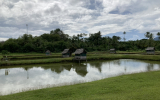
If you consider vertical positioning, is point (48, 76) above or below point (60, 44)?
below

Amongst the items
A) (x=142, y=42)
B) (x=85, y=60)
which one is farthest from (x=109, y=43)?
(x=85, y=60)

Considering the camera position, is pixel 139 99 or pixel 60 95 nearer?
pixel 139 99

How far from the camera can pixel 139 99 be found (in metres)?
7.22

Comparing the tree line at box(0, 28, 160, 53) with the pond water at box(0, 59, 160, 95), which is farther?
the tree line at box(0, 28, 160, 53)

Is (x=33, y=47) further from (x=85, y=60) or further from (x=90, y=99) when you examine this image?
(x=90, y=99)

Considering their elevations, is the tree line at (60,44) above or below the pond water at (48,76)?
above

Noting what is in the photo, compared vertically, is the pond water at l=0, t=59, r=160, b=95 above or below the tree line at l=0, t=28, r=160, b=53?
below

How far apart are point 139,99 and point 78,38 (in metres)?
79.6

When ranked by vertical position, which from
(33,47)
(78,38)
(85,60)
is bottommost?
(85,60)

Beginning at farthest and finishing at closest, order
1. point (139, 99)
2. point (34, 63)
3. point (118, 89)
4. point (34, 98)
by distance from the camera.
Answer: point (34, 63), point (118, 89), point (34, 98), point (139, 99)

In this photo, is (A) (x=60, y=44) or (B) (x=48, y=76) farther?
(A) (x=60, y=44)

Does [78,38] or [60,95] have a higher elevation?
[78,38]

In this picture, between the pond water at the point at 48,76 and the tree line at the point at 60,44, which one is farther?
the tree line at the point at 60,44

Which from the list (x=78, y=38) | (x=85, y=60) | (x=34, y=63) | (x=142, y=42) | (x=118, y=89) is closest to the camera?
(x=118, y=89)
